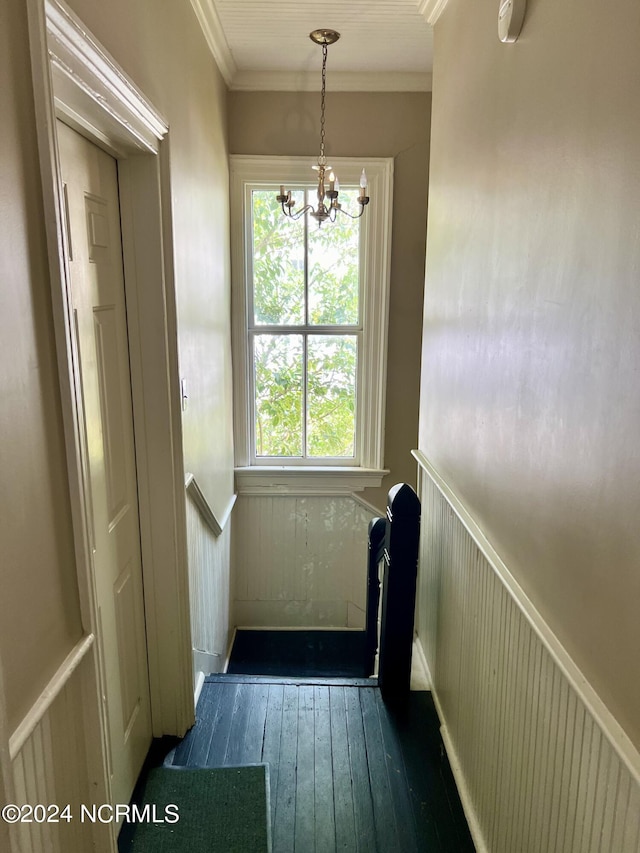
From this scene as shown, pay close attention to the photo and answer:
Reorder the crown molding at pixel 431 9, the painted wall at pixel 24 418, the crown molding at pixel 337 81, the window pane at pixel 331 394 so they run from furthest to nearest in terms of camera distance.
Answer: the window pane at pixel 331 394 → the crown molding at pixel 337 81 → the crown molding at pixel 431 9 → the painted wall at pixel 24 418

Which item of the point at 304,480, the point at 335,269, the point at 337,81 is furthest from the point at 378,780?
the point at 337,81

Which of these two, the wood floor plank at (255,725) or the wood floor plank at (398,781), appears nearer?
the wood floor plank at (398,781)

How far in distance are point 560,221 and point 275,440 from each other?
2.58m

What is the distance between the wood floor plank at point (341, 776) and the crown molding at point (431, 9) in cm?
277

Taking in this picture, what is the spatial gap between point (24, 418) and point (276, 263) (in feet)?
8.52

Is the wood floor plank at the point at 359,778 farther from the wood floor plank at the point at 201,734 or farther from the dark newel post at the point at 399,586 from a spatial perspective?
the wood floor plank at the point at 201,734

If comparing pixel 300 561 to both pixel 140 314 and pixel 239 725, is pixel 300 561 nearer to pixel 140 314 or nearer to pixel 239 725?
pixel 239 725

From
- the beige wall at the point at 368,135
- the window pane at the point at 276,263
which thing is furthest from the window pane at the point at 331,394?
the beige wall at the point at 368,135

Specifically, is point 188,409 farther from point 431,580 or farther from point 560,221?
point 560,221

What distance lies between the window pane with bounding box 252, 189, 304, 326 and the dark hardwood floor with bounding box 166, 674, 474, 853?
79.1 inches

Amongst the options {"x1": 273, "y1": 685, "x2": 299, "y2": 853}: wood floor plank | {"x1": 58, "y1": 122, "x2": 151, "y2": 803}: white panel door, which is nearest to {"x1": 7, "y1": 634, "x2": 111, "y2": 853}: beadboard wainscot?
{"x1": 58, "y1": 122, "x2": 151, "y2": 803}: white panel door

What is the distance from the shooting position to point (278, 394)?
3.54 metres

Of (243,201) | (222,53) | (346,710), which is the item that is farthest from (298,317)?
(346,710)

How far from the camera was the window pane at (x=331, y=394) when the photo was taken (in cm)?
348
